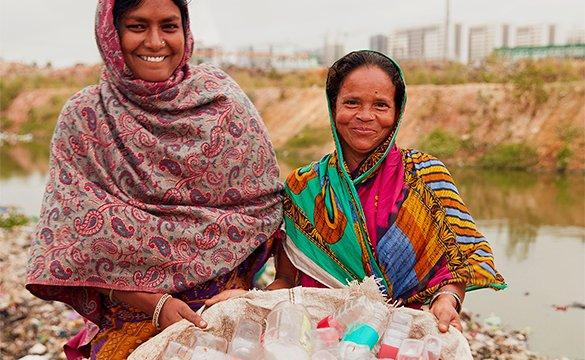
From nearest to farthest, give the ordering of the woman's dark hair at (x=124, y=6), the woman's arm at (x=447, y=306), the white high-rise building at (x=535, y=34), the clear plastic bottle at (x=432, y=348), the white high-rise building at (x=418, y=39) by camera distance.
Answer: the clear plastic bottle at (x=432, y=348) < the woman's arm at (x=447, y=306) < the woman's dark hair at (x=124, y=6) < the white high-rise building at (x=535, y=34) < the white high-rise building at (x=418, y=39)

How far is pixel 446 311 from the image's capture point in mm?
2023

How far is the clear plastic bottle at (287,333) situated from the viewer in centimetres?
185

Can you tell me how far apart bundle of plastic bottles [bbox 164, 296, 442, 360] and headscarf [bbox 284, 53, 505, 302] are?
18 centimetres

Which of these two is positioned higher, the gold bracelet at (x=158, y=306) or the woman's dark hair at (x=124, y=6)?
the woman's dark hair at (x=124, y=6)

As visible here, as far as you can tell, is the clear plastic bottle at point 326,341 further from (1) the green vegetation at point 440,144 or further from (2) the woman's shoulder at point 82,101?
(1) the green vegetation at point 440,144

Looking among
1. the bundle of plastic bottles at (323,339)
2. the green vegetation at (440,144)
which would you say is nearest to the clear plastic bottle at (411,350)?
the bundle of plastic bottles at (323,339)

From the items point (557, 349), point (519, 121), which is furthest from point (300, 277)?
point (519, 121)

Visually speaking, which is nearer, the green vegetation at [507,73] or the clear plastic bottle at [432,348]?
the clear plastic bottle at [432,348]

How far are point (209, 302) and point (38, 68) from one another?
66.2 m

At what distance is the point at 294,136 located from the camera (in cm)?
2220

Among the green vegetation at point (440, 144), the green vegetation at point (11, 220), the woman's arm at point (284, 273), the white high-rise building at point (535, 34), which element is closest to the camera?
the woman's arm at point (284, 273)

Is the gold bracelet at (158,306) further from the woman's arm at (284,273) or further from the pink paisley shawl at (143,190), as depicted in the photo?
the woman's arm at (284,273)

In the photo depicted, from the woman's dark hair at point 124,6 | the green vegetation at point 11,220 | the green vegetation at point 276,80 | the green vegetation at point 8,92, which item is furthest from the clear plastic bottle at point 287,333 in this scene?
the green vegetation at point 8,92

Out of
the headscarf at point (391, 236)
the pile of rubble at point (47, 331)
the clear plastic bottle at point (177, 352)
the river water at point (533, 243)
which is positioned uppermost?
the headscarf at point (391, 236)
